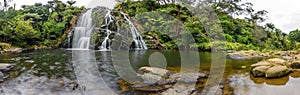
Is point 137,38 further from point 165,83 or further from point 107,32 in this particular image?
point 165,83

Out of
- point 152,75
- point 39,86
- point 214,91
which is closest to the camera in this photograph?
point 214,91

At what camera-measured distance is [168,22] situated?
23938 mm

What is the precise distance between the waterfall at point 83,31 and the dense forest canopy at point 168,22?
5.64ft

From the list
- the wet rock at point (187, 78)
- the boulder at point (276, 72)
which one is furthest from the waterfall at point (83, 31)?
the boulder at point (276, 72)

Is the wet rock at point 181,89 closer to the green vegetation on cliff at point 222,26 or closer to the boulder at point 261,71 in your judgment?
the boulder at point 261,71

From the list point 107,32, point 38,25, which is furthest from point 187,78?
point 38,25

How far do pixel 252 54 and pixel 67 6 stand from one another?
2273cm

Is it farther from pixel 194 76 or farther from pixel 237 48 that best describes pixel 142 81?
pixel 237 48

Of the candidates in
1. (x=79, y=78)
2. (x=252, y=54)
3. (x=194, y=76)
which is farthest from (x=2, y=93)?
(x=252, y=54)

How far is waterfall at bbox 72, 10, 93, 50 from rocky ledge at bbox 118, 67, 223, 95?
1484cm

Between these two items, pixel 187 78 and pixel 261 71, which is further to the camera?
pixel 261 71

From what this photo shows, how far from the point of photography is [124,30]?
2255 cm

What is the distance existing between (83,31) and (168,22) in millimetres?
8186

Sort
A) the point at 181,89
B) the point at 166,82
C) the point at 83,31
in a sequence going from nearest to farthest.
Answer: the point at 181,89 < the point at 166,82 < the point at 83,31
